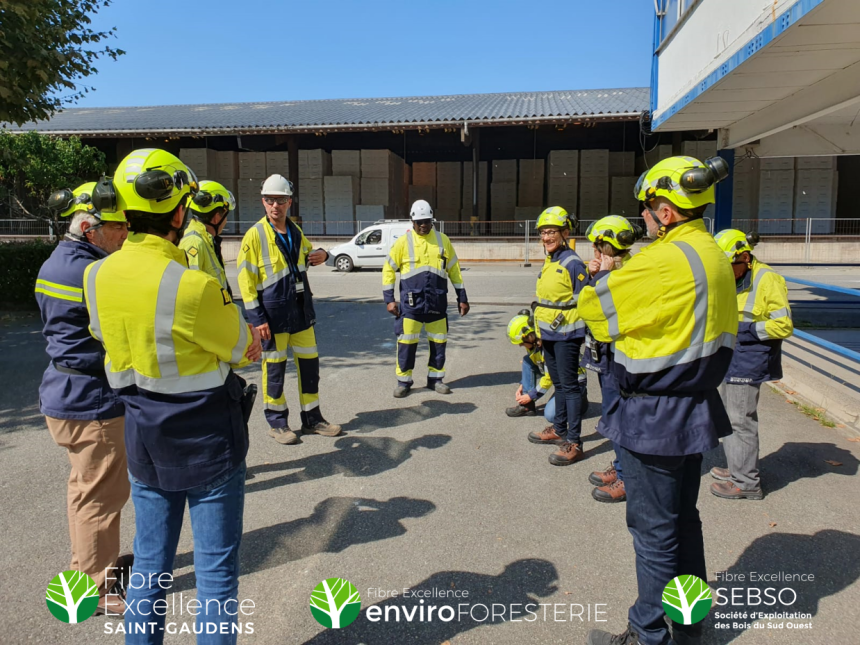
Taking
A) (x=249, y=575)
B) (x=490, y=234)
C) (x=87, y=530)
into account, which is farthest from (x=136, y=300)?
(x=490, y=234)

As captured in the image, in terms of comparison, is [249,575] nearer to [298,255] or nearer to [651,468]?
[651,468]

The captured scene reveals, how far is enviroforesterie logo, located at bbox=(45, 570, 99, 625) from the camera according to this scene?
8.90 feet

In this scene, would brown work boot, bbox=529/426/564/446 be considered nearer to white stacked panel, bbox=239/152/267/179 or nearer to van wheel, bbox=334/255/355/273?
van wheel, bbox=334/255/355/273

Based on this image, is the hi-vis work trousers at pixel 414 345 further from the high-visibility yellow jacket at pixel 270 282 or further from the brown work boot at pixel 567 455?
the brown work boot at pixel 567 455

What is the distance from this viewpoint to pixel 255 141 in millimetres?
24641

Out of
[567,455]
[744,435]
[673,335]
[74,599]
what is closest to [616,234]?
[673,335]

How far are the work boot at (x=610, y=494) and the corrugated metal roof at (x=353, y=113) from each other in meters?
18.6

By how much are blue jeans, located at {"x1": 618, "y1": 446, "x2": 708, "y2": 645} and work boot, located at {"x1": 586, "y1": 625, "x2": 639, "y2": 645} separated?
0.15ft

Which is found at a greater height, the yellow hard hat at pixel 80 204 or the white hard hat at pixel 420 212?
the white hard hat at pixel 420 212

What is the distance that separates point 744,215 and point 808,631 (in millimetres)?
22995

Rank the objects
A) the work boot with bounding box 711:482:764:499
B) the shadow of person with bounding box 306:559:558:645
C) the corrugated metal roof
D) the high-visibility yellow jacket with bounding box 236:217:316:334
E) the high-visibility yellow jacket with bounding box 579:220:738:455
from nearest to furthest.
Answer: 1. the high-visibility yellow jacket with bounding box 579:220:738:455
2. the shadow of person with bounding box 306:559:558:645
3. the work boot with bounding box 711:482:764:499
4. the high-visibility yellow jacket with bounding box 236:217:316:334
5. the corrugated metal roof

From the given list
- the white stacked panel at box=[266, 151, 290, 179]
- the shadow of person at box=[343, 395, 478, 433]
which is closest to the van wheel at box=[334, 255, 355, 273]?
the white stacked panel at box=[266, 151, 290, 179]

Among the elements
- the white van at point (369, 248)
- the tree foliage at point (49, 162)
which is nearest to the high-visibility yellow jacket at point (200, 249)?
the tree foliage at point (49, 162)

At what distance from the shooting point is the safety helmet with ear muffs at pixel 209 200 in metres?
4.14
